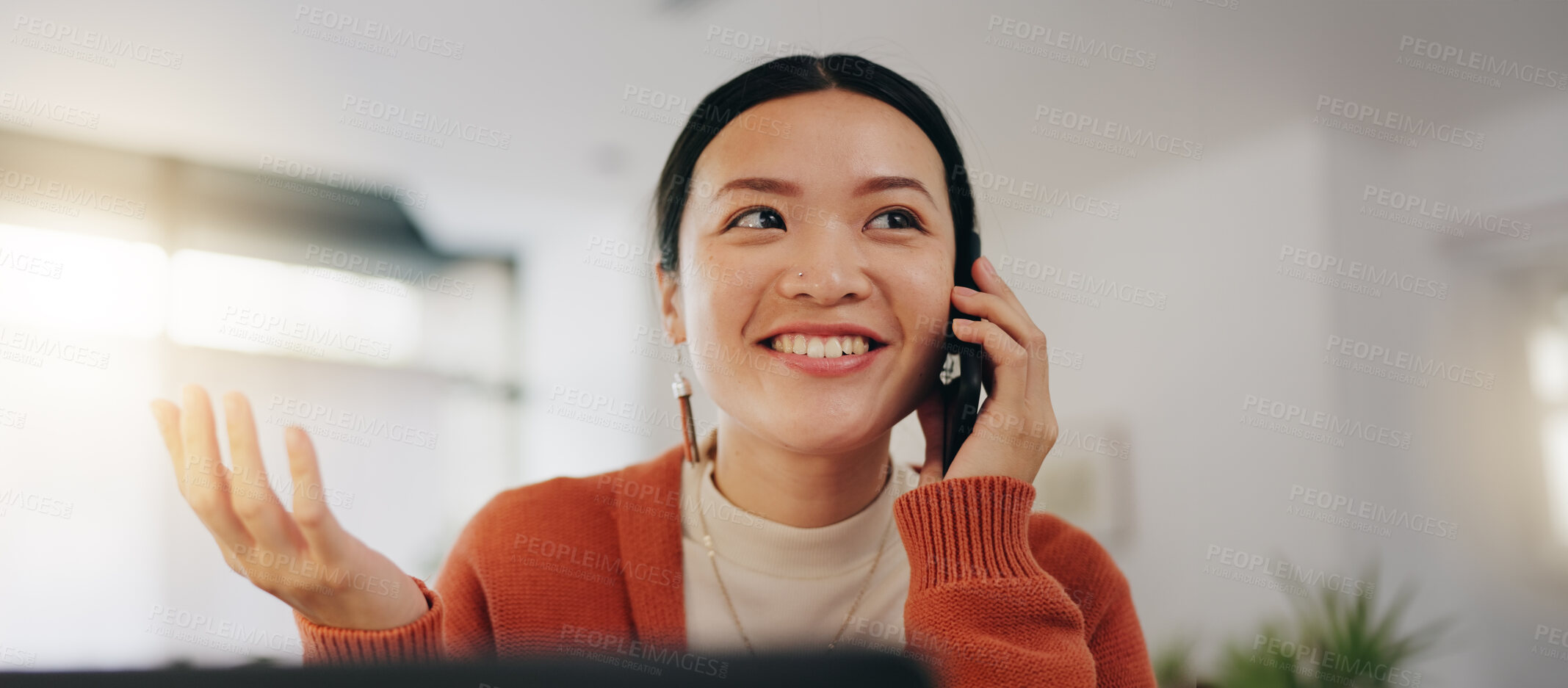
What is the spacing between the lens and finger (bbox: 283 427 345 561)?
652 mm

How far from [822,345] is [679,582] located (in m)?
0.36

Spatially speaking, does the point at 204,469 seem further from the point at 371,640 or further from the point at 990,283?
the point at 990,283

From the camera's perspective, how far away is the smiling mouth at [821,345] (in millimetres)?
1091

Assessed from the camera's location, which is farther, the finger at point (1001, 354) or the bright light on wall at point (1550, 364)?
the bright light on wall at point (1550, 364)

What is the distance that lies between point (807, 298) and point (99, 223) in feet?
13.5

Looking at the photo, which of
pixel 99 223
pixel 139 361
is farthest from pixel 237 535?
pixel 99 223

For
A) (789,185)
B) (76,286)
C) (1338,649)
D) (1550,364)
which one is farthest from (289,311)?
(1550,364)

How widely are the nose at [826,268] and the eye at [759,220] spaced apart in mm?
40

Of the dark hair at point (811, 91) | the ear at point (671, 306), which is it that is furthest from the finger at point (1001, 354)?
the ear at point (671, 306)

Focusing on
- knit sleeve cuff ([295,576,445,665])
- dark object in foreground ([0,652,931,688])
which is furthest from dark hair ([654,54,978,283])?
dark object in foreground ([0,652,931,688])

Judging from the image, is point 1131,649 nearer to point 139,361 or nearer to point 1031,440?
point 1031,440

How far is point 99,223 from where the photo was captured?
3.97m

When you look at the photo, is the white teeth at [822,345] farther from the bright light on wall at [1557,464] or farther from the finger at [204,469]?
the bright light on wall at [1557,464]

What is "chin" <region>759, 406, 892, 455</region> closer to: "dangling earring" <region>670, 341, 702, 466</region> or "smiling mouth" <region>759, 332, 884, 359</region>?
"smiling mouth" <region>759, 332, 884, 359</region>
